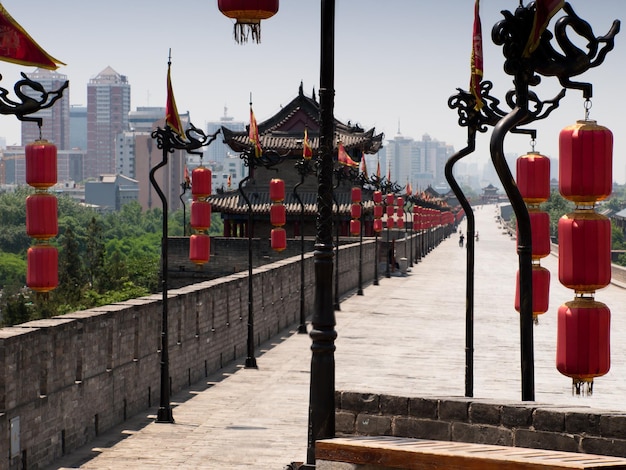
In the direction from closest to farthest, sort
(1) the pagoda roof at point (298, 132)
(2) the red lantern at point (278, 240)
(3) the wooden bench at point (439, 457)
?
(3) the wooden bench at point (439, 457) → (2) the red lantern at point (278, 240) → (1) the pagoda roof at point (298, 132)

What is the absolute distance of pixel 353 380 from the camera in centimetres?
2239

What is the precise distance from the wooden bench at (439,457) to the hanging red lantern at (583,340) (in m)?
1.51

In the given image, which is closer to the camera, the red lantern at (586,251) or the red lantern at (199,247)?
the red lantern at (586,251)

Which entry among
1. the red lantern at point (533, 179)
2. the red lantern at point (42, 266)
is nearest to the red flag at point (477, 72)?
→ the red lantern at point (533, 179)

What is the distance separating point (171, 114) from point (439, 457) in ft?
43.2

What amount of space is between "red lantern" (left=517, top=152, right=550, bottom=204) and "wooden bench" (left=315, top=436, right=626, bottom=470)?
5014 mm

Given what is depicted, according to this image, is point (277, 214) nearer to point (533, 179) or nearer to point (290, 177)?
point (290, 177)

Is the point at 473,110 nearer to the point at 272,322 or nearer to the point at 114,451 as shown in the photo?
A: the point at 114,451

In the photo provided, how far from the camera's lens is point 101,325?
52.4 feet

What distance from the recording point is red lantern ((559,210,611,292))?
356 inches

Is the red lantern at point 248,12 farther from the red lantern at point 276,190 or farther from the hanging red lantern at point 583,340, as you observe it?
the red lantern at point 276,190

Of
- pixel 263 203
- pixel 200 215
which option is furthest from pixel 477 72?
pixel 263 203

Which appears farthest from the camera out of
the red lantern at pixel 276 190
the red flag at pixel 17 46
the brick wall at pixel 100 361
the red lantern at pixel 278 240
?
the red lantern at pixel 278 240

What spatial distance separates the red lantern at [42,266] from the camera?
47.0 feet
